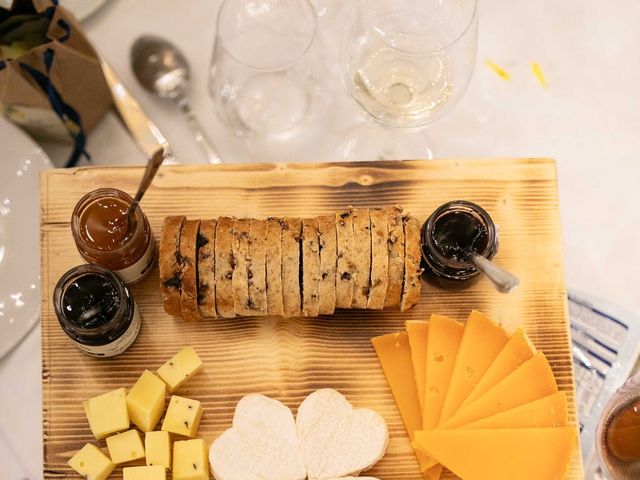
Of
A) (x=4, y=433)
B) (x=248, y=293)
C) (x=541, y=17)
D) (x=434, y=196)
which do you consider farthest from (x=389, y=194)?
(x=4, y=433)

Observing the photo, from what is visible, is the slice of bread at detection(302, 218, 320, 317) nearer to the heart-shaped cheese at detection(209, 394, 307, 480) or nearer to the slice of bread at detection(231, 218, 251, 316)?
the slice of bread at detection(231, 218, 251, 316)

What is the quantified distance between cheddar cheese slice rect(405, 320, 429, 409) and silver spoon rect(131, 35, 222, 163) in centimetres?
62

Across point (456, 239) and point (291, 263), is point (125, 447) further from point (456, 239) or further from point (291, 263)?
point (456, 239)

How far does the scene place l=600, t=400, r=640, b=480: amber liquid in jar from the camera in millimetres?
1483

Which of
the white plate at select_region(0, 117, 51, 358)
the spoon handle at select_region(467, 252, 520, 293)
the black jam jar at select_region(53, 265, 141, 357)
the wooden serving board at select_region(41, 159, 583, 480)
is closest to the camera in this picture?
the spoon handle at select_region(467, 252, 520, 293)

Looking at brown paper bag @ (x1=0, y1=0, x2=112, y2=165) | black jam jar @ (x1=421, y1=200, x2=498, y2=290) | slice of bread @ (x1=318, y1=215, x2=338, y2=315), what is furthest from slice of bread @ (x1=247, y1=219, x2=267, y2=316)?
brown paper bag @ (x1=0, y1=0, x2=112, y2=165)

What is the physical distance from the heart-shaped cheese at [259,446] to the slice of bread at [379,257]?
30cm

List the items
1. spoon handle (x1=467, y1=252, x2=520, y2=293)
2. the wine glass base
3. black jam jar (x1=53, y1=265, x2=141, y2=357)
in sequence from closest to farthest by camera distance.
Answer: spoon handle (x1=467, y1=252, x2=520, y2=293) → black jam jar (x1=53, y1=265, x2=141, y2=357) → the wine glass base

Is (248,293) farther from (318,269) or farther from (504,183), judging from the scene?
(504,183)

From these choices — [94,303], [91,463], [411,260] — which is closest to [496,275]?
[411,260]

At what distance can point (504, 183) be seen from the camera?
1.64 metres

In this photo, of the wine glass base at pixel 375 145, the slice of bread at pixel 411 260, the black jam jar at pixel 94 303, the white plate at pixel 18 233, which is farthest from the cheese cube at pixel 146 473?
the wine glass base at pixel 375 145

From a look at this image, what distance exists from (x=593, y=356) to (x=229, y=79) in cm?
106

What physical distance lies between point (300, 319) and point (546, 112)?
0.80 metres
